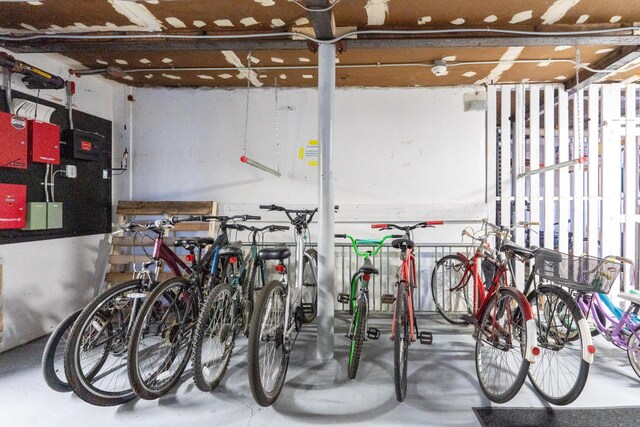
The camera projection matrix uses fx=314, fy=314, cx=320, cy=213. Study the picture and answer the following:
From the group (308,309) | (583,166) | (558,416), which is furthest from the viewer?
(583,166)

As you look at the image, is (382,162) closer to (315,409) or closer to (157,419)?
(315,409)

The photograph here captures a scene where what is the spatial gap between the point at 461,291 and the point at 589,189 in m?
1.76

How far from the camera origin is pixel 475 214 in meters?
3.37

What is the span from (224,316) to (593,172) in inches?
152

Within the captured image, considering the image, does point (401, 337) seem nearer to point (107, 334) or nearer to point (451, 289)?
point (451, 289)

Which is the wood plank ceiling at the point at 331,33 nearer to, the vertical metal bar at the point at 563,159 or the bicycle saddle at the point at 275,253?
the vertical metal bar at the point at 563,159

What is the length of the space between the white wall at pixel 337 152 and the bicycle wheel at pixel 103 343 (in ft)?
5.42

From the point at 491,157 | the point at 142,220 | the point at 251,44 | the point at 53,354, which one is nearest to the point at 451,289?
the point at 491,157

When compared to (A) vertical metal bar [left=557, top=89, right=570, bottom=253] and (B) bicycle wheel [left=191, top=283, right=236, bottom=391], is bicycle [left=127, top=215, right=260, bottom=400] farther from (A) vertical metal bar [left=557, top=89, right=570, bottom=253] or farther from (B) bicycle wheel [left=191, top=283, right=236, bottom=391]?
Answer: (A) vertical metal bar [left=557, top=89, right=570, bottom=253]

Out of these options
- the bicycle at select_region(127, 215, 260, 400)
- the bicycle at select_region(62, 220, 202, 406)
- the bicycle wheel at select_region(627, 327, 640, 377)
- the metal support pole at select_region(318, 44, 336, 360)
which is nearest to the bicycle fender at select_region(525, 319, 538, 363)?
the bicycle wheel at select_region(627, 327, 640, 377)

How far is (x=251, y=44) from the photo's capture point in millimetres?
2490

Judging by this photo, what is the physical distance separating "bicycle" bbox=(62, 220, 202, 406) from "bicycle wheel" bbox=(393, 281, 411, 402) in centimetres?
131

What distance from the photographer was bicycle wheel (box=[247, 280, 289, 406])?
166cm

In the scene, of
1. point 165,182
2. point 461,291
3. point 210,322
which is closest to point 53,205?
point 165,182
